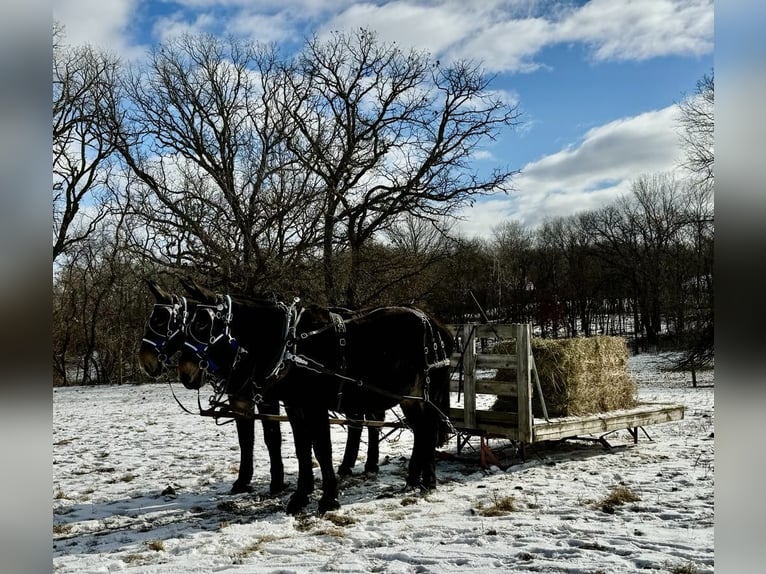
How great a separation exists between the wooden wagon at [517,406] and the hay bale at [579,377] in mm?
197

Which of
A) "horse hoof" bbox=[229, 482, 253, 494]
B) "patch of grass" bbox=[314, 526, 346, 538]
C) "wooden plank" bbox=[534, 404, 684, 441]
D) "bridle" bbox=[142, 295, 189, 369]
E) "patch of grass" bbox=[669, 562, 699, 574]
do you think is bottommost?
"horse hoof" bbox=[229, 482, 253, 494]

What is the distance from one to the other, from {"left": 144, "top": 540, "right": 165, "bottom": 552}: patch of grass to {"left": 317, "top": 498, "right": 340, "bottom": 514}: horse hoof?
1.46m

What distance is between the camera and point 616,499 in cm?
533

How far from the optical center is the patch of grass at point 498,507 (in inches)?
203

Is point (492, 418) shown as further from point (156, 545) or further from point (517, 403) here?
point (156, 545)

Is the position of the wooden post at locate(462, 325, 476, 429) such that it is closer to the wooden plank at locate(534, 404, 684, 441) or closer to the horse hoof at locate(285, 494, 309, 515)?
the wooden plank at locate(534, 404, 684, 441)

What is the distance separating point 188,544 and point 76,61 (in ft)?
74.2

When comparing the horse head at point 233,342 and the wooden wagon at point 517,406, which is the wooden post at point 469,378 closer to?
the wooden wagon at point 517,406

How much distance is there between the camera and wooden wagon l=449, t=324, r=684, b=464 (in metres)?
6.59

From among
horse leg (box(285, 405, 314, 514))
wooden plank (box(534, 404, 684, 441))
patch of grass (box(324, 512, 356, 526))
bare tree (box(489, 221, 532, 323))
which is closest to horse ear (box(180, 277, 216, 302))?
horse leg (box(285, 405, 314, 514))

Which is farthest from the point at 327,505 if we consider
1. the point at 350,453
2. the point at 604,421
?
the point at 604,421

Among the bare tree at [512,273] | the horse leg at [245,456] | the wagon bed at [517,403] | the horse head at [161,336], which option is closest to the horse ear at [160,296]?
the horse head at [161,336]

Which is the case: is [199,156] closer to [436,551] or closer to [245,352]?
[245,352]

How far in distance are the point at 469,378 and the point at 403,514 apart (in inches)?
88.2
